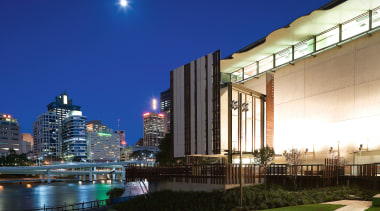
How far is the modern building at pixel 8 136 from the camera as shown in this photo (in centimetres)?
16241

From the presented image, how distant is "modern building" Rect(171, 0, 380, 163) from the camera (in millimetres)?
26984

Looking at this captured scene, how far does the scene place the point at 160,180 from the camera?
26.3 meters

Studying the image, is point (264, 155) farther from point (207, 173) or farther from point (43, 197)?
point (43, 197)

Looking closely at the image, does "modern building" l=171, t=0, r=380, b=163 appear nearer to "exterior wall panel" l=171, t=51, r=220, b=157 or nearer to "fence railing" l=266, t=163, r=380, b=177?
"exterior wall panel" l=171, t=51, r=220, b=157

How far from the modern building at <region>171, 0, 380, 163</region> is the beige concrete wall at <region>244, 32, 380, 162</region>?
0.09 meters

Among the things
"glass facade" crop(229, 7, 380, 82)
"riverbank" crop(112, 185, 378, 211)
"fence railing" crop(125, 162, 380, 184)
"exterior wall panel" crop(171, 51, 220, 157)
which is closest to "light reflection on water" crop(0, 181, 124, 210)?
"exterior wall panel" crop(171, 51, 220, 157)

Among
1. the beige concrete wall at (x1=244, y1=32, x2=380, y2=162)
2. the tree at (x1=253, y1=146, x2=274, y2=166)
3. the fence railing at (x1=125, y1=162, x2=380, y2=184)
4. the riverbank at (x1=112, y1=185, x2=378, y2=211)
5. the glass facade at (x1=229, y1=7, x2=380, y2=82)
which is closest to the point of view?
the riverbank at (x1=112, y1=185, x2=378, y2=211)

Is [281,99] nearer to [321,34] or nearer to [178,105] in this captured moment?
[321,34]

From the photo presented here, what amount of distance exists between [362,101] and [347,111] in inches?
70.0

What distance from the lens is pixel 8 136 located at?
6545 inches

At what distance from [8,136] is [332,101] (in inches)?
7090

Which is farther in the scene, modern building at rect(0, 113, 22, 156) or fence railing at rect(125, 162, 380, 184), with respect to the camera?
modern building at rect(0, 113, 22, 156)

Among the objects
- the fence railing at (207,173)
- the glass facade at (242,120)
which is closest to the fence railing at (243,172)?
the fence railing at (207,173)

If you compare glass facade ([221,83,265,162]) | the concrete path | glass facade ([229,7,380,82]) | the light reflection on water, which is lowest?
the light reflection on water
